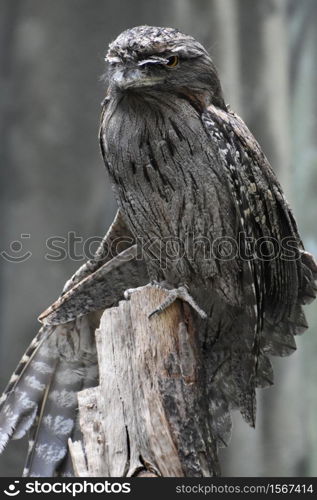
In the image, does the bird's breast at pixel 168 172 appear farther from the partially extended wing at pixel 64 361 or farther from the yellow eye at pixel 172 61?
the partially extended wing at pixel 64 361

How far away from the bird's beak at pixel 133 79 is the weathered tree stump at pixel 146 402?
27.2 inches

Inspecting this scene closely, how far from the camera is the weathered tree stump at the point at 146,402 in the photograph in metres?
2.46

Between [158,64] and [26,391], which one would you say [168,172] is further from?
[26,391]

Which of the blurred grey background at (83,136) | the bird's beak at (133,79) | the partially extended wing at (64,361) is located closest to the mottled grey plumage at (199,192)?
the bird's beak at (133,79)

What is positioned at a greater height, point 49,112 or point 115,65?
point 49,112

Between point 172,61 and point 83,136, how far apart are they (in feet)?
5.13

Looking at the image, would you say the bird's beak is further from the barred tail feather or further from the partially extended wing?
the barred tail feather

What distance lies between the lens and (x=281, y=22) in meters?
4.21

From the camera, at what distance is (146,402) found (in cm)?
253

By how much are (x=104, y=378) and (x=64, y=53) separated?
6.85 feet

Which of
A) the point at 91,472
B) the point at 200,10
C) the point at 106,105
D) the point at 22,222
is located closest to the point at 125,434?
the point at 91,472

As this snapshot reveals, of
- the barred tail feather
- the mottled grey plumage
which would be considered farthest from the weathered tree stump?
the barred tail feather

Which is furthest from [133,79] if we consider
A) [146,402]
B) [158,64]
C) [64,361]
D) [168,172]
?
[64,361]
